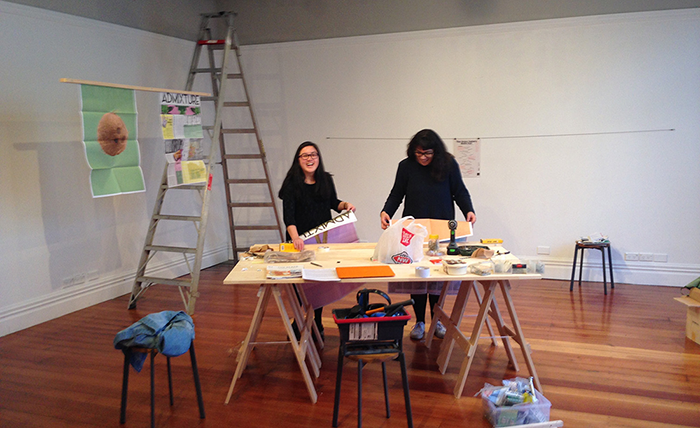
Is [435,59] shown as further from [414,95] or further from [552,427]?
[552,427]

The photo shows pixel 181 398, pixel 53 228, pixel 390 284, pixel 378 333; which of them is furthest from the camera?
Result: pixel 53 228

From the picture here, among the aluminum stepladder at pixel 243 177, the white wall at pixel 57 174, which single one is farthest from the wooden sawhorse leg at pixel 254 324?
the aluminum stepladder at pixel 243 177

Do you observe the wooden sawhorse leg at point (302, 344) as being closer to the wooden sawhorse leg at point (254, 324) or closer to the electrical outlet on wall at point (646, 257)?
the wooden sawhorse leg at point (254, 324)

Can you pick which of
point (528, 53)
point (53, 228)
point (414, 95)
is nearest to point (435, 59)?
point (414, 95)

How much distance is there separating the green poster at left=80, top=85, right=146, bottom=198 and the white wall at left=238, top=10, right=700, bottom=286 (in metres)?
2.34

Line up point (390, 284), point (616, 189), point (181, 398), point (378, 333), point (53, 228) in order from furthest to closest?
point (616, 189), point (53, 228), point (390, 284), point (181, 398), point (378, 333)

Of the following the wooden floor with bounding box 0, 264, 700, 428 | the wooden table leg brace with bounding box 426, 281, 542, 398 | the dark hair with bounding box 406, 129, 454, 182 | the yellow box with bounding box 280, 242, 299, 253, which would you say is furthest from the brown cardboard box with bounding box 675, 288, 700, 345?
the yellow box with bounding box 280, 242, 299, 253

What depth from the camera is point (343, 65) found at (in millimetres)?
5871

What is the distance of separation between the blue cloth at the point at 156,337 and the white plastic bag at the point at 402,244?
1.20 metres

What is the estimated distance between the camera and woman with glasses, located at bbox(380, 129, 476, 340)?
3566 mm

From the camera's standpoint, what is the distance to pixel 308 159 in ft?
11.2

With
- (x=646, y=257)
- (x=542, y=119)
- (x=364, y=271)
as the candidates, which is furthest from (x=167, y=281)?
(x=646, y=257)

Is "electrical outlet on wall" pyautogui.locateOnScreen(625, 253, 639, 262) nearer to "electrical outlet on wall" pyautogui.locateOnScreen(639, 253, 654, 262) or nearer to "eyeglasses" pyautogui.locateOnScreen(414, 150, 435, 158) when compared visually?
"electrical outlet on wall" pyautogui.locateOnScreen(639, 253, 654, 262)

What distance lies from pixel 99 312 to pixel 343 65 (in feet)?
12.2
